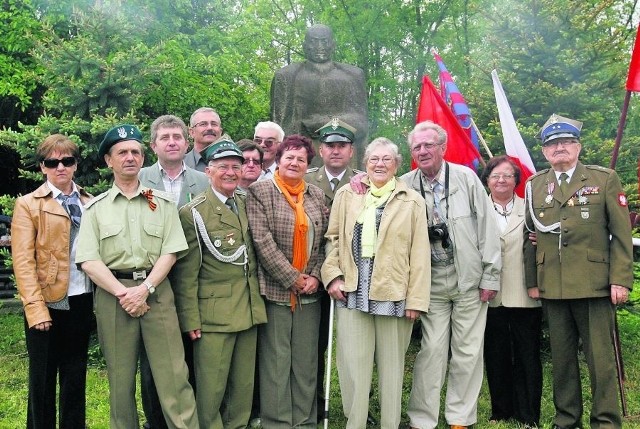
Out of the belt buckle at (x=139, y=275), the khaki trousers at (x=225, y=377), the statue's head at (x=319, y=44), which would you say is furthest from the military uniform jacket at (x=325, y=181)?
the statue's head at (x=319, y=44)

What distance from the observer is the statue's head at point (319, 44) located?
7.37 m

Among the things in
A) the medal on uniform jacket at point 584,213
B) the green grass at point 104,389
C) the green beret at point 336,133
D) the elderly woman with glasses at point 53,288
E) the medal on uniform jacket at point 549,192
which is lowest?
the green grass at point 104,389

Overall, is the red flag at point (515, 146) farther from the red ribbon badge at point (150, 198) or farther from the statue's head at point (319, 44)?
A: the red ribbon badge at point (150, 198)

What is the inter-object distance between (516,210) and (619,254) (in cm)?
85

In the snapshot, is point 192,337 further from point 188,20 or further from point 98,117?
point 188,20

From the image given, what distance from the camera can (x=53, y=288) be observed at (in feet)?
13.7

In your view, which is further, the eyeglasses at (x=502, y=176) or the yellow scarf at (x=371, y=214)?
the eyeglasses at (x=502, y=176)

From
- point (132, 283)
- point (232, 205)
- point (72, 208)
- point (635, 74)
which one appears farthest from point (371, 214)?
point (635, 74)

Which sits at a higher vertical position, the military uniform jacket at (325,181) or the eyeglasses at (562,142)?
the eyeglasses at (562,142)

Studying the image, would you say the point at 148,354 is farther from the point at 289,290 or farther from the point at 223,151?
the point at 223,151

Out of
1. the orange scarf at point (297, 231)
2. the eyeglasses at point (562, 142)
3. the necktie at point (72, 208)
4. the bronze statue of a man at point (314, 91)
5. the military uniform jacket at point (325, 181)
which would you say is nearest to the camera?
the necktie at point (72, 208)

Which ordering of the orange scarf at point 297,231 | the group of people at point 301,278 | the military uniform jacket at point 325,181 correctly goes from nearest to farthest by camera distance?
the group of people at point 301,278 < the orange scarf at point 297,231 < the military uniform jacket at point 325,181

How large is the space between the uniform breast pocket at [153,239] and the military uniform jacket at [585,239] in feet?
8.63

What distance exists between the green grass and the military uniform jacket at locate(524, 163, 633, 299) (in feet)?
3.76
